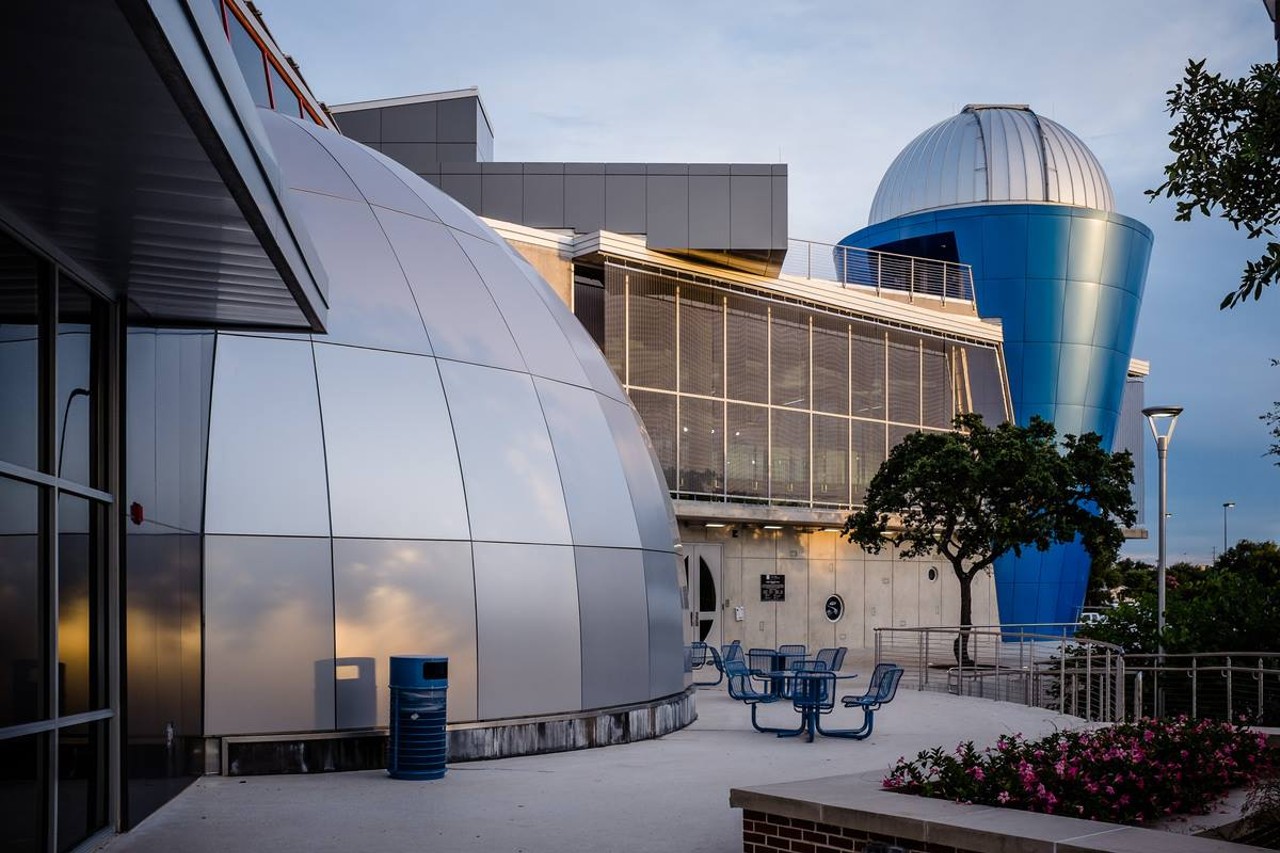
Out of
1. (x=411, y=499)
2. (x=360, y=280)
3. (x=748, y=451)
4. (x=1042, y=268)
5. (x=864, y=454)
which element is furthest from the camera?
(x=1042, y=268)

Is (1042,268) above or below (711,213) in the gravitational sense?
above

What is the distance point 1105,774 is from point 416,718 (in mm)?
7054

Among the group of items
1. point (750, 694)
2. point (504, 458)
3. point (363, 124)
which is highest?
point (363, 124)

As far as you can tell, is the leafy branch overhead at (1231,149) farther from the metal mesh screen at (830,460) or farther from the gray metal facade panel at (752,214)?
the metal mesh screen at (830,460)

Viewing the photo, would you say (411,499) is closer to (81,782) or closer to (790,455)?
(81,782)

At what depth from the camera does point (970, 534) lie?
112 feet

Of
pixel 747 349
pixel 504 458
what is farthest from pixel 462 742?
pixel 747 349

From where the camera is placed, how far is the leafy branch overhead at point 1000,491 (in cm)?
3353

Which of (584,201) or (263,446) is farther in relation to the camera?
(584,201)

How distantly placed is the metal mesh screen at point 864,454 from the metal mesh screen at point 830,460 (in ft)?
1.03

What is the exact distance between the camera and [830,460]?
39.2 m

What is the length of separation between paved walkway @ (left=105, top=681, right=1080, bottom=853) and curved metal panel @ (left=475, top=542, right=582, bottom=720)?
714 millimetres

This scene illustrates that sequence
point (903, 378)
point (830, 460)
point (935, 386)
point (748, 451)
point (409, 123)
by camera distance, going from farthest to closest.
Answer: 1. point (935, 386)
2. point (903, 378)
3. point (409, 123)
4. point (830, 460)
5. point (748, 451)

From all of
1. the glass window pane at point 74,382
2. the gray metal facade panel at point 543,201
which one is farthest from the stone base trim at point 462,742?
the gray metal facade panel at point 543,201
